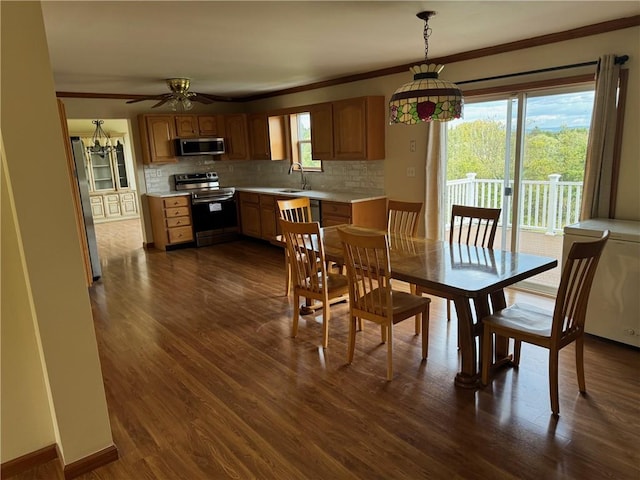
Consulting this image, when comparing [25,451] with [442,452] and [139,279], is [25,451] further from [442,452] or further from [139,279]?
[139,279]

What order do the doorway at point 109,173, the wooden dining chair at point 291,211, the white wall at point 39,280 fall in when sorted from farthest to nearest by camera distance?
the doorway at point 109,173 → the wooden dining chair at point 291,211 → the white wall at point 39,280

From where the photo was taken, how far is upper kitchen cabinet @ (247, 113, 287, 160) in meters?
6.88

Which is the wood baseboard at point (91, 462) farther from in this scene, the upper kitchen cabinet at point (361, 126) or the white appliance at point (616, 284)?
the upper kitchen cabinet at point (361, 126)

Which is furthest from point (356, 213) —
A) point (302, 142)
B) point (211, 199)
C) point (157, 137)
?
point (157, 137)

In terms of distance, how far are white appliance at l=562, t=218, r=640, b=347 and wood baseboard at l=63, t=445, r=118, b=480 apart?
3312 mm

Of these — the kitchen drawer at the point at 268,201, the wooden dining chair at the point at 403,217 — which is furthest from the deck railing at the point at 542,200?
the kitchen drawer at the point at 268,201

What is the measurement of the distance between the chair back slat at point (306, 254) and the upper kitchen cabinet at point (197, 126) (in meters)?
4.30

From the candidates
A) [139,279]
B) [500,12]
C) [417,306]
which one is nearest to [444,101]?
A: [500,12]

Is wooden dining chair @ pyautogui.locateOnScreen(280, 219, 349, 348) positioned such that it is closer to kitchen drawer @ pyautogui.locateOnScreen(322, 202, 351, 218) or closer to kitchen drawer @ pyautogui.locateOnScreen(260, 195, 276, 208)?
kitchen drawer @ pyautogui.locateOnScreen(322, 202, 351, 218)

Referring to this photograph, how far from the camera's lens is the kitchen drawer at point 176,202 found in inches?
260

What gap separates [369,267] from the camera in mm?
2807

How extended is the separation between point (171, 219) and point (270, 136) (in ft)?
6.58

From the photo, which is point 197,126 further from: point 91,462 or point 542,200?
point 91,462

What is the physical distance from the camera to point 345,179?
239 inches
